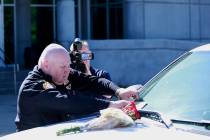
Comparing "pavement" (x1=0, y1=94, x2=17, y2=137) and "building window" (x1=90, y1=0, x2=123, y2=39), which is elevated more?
"building window" (x1=90, y1=0, x2=123, y2=39)

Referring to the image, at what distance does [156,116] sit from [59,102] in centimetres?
76

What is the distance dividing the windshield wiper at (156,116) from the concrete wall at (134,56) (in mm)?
19374

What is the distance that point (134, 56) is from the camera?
79.8ft

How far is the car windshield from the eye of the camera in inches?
180

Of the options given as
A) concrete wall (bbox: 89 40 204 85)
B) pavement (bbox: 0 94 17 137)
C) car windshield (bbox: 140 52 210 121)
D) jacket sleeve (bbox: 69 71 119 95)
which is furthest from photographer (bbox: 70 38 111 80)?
concrete wall (bbox: 89 40 204 85)

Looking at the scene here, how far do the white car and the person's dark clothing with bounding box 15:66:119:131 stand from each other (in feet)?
0.41

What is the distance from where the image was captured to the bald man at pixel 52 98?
4.75 meters

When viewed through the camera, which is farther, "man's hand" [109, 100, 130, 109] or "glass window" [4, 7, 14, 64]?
"glass window" [4, 7, 14, 64]

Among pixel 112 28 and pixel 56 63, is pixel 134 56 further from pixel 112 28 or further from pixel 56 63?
pixel 56 63

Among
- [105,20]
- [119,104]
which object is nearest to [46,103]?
[119,104]

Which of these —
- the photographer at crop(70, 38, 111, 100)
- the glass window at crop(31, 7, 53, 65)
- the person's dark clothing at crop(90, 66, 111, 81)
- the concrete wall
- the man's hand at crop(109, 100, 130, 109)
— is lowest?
the concrete wall

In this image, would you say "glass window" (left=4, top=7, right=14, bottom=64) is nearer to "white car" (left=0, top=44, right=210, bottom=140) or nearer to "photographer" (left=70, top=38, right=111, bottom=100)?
"photographer" (left=70, top=38, right=111, bottom=100)

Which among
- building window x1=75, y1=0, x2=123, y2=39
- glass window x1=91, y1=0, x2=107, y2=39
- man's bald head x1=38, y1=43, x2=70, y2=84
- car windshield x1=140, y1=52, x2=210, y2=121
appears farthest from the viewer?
glass window x1=91, y1=0, x2=107, y2=39

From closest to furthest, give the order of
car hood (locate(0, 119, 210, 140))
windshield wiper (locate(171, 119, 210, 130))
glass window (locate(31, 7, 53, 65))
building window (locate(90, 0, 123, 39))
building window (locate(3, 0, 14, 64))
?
car hood (locate(0, 119, 210, 140)), windshield wiper (locate(171, 119, 210, 130)), building window (locate(3, 0, 14, 64)), glass window (locate(31, 7, 53, 65)), building window (locate(90, 0, 123, 39))
